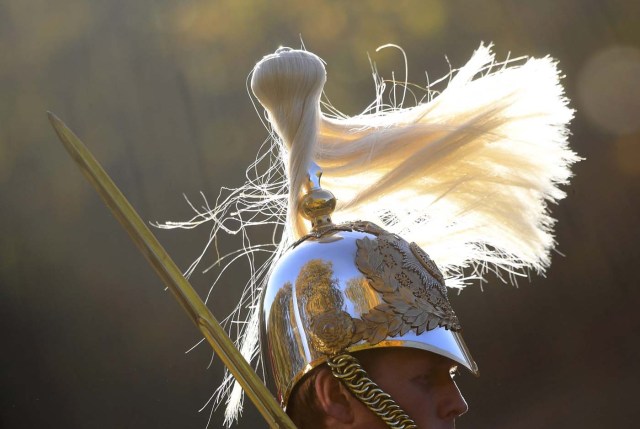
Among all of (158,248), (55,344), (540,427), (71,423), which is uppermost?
(158,248)

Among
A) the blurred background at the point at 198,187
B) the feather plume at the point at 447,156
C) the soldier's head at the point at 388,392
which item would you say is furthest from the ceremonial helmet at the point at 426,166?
the blurred background at the point at 198,187

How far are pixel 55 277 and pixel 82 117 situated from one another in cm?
72

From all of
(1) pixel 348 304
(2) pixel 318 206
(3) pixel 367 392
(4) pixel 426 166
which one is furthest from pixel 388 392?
(4) pixel 426 166

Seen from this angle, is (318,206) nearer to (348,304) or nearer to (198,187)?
(348,304)

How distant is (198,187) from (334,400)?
2.86m

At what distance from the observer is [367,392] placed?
1681 millimetres

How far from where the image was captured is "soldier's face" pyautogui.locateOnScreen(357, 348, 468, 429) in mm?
1693

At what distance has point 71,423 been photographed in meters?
4.32

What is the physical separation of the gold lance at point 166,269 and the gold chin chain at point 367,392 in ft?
0.43

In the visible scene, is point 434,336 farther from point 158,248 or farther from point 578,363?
point 578,363

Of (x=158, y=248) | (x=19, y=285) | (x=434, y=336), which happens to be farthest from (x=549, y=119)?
(x=19, y=285)

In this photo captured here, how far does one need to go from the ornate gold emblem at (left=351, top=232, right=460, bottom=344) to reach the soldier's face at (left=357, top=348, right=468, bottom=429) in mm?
38

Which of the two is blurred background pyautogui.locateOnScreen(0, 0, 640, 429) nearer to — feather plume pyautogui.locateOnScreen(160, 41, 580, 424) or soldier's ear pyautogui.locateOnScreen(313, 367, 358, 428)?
feather plume pyautogui.locateOnScreen(160, 41, 580, 424)

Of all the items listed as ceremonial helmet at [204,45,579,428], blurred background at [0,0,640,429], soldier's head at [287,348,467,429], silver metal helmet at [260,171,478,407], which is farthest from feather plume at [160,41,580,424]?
blurred background at [0,0,640,429]
